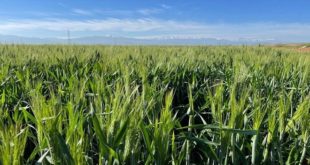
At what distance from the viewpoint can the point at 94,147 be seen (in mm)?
1328

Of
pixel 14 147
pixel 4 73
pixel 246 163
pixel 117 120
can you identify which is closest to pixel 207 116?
pixel 246 163

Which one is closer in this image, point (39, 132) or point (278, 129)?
point (39, 132)

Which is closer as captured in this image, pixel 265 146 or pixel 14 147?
pixel 14 147

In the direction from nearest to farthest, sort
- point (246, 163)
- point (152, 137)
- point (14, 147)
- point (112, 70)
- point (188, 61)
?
1. point (14, 147)
2. point (152, 137)
3. point (246, 163)
4. point (112, 70)
5. point (188, 61)

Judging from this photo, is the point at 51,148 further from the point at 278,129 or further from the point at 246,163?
the point at 278,129

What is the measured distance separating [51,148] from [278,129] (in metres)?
0.90

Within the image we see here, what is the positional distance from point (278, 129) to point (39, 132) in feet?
3.05

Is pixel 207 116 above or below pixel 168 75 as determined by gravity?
below

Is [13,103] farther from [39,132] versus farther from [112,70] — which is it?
[39,132]

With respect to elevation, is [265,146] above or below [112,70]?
below

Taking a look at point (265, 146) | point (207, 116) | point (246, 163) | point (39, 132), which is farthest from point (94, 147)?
point (207, 116)

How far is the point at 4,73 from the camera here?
102 inches

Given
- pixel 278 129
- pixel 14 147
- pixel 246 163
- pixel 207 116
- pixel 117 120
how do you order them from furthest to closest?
pixel 207 116
pixel 278 129
pixel 246 163
pixel 117 120
pixel 14 147

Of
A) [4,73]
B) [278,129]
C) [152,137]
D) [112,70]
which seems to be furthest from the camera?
[112,70]
